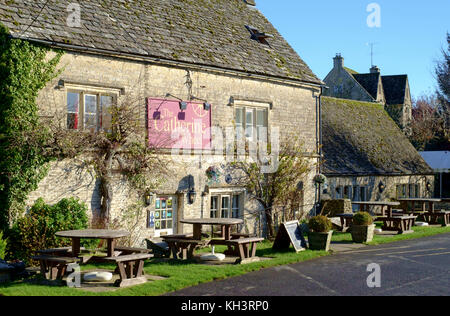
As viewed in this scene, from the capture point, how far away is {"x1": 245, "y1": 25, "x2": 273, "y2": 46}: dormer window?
2095 centimetres

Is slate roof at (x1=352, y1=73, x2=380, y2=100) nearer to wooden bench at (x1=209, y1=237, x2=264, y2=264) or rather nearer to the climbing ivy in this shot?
wooden bench at (x1=209, y1=237, x2=264, y2=264)

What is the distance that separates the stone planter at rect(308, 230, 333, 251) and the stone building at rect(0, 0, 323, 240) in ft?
11.4

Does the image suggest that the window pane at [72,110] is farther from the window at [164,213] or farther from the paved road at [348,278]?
the paved road at [348,278]

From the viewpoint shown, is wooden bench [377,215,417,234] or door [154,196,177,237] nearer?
door [154,196,177,237]

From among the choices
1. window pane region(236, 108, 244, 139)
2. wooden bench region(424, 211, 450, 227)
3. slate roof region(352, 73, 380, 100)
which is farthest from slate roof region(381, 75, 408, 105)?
window pane region(236, 108, 244, 139)

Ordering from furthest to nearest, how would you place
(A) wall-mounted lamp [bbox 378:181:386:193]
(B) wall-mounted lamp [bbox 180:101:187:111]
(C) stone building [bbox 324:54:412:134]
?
(C) stone building [bbox 324:54:412:134] → (A) wall-mounted lamp [bbox 378:181:386:193] → (B) wall-mounted lamp [bbox 180:101:187:111]

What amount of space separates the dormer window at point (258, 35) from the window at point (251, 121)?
3331mm

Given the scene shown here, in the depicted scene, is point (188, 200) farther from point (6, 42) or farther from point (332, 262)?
point (6, 42)

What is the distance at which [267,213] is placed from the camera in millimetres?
18938

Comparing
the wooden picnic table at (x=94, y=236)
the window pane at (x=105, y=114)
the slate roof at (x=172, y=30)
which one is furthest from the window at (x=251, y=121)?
the wooden picnic table at (x=94, y=236)

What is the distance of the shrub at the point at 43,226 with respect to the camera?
13.2 meters

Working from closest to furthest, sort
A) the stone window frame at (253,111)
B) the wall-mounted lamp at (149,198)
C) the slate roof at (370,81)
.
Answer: the wall-mounted lamp at (149,198) < the stone window frame at (253,111) < the slate roof at (370,81)

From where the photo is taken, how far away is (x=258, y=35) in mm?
21031
